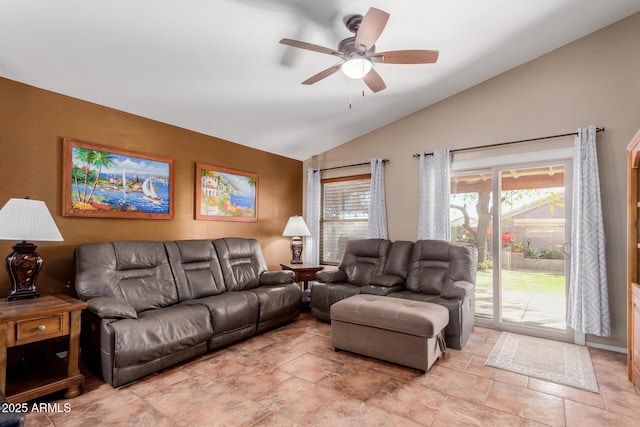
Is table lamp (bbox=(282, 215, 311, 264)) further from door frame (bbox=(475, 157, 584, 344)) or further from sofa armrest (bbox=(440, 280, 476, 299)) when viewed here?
door frame (bbox=(475, 157, 584, 344))

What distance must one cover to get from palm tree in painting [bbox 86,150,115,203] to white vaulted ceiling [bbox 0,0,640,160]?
1.65 feet

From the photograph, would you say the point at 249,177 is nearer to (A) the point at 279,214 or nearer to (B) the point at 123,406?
(A) the point at 279,214

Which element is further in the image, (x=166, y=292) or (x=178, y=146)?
(x=178, y=146)

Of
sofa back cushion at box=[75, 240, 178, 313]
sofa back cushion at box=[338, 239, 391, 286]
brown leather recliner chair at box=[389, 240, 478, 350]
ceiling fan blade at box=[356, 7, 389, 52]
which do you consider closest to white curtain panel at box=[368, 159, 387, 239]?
sofa back cushion at box=[338, 239, 391, 286]

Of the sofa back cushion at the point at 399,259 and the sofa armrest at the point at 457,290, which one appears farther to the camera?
the sofa back cushion at the point at 399,259

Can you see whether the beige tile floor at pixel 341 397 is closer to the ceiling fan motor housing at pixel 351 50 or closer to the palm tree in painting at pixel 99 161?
the palm tree in painting at pixel 99 161

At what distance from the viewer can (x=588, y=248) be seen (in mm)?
3182

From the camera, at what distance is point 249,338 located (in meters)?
3.43

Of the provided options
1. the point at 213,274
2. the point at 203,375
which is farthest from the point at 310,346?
the point at 213,274

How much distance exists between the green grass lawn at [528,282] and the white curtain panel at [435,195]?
0.71m

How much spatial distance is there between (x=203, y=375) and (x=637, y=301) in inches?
131

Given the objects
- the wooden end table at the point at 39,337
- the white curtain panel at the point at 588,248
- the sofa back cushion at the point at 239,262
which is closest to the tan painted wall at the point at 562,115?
the white curtain panel at the point at 588,248

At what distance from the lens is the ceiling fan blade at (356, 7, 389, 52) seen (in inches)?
74.9

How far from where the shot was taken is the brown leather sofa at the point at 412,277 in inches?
127
